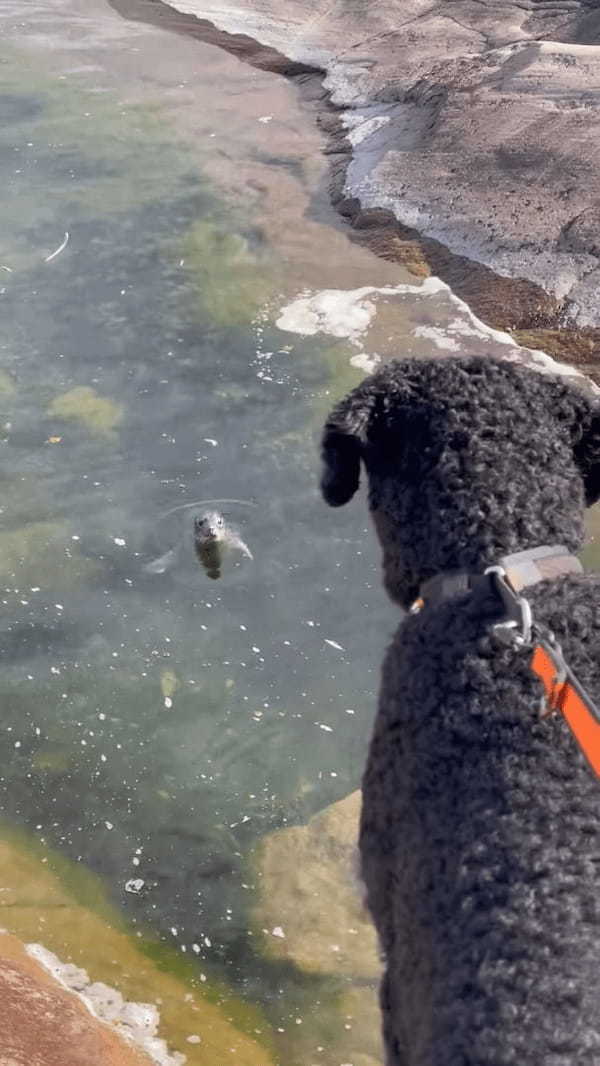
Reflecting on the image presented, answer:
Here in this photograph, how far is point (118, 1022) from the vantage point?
12.7 ft

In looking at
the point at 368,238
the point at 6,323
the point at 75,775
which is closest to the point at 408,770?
the point at 75,775

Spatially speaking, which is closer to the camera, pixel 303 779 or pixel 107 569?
pixel 303 779

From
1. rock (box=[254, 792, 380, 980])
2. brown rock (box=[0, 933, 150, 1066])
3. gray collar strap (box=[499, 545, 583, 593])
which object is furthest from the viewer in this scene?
rock (box=[254, 792, 380, 980])

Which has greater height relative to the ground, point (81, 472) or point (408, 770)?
point (408, 770)

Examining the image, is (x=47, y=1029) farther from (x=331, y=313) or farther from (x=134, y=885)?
(x=331, y=313)

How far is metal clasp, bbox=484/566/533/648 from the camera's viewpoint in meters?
2.52

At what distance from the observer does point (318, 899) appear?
4.34m

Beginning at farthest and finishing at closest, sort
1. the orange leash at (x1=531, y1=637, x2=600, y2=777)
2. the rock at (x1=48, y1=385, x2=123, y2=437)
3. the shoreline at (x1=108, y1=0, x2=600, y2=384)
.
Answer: the shoreline at (x1=108, y1=0, x2=600, y2=384)
the rock at (x1=48, y1=385, x2=123, y2=437)
the orange leash at (x1=531, y1=637, x2=600, y2=777)

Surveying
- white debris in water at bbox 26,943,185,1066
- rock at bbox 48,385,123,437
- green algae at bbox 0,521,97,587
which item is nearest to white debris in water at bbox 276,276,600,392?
rock at bbox 48,385,123,437

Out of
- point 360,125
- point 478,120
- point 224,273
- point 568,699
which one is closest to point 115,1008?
point 568,699

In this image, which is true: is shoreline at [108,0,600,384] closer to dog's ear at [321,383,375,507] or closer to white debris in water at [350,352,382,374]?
white debris in water at [350,352,382,374]

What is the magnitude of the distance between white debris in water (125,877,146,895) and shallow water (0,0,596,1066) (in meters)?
0.02

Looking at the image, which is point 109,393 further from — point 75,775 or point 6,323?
point 75,775

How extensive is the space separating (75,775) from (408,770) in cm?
243
